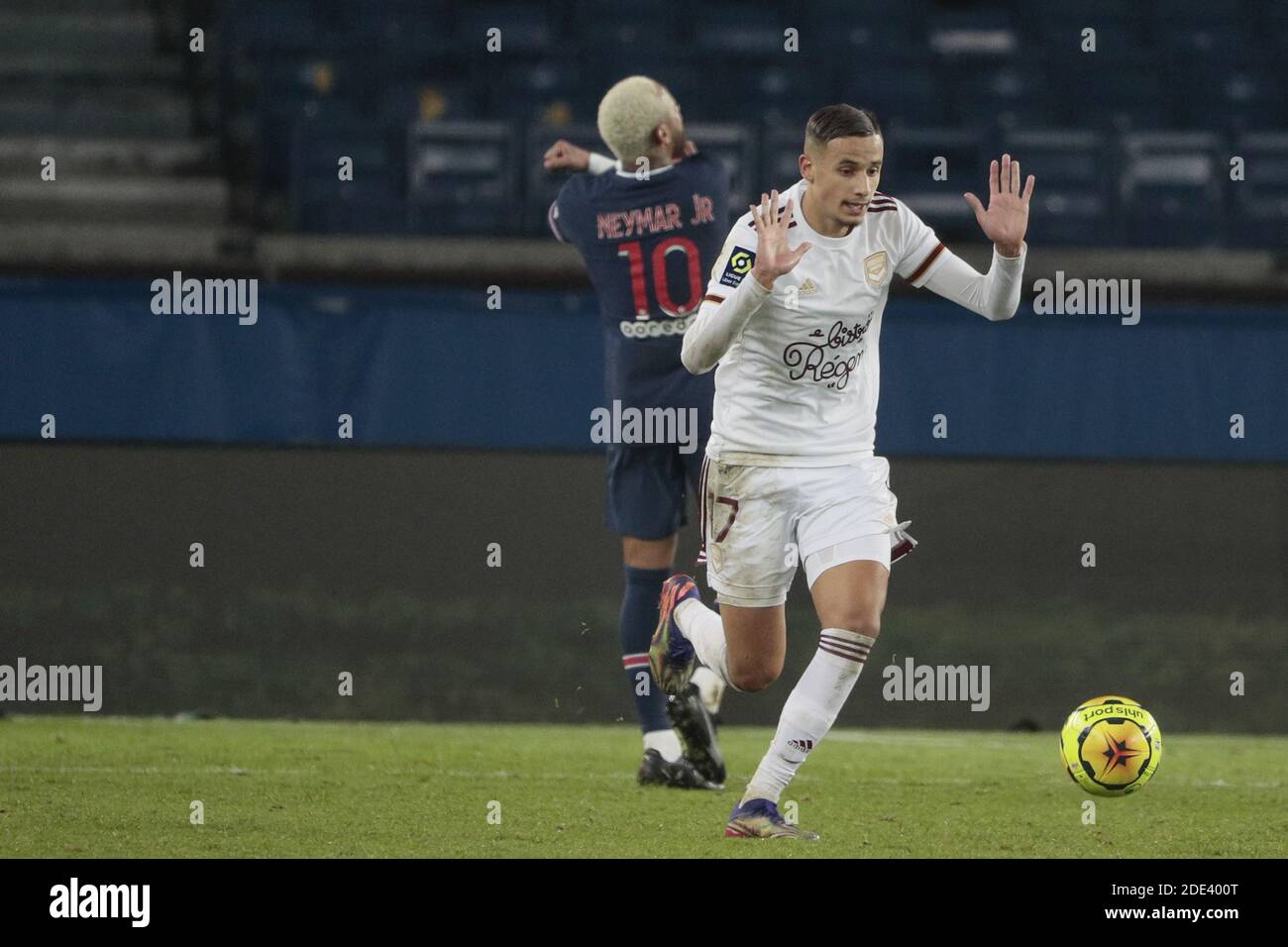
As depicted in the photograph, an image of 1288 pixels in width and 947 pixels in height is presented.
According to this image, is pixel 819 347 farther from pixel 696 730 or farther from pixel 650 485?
pixel 696 730

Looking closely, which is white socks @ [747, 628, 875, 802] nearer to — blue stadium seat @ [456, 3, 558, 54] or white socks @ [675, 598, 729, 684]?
white socks @ [675, 598, 729, 684]

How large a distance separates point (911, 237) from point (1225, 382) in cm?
498

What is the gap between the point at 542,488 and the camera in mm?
10312

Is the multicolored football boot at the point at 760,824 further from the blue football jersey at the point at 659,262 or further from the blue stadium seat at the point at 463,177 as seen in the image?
the blue stadium seat at the point at 463,177

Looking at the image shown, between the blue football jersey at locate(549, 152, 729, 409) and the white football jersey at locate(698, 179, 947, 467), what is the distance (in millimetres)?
1102

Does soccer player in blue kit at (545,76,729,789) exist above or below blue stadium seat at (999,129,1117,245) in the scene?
below

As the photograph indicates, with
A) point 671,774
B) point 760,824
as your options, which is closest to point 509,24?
point 671,774

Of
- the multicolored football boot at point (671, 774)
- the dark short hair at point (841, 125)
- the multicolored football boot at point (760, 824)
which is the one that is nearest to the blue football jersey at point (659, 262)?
the multicolored football boot at point (671, 774)

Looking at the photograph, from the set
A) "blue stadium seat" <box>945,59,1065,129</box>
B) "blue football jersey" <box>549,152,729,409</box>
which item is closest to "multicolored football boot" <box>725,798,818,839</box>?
"blue football jersey" <box>549,152,729,409</box>

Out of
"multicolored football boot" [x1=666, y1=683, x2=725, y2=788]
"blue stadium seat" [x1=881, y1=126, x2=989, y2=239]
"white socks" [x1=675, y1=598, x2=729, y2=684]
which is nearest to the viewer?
"white socks" [x1=675, y1=598, x2=729, y2=684]

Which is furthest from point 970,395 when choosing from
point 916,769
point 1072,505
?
point 916,769

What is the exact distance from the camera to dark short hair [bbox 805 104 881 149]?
5520mm

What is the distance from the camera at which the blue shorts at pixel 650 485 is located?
7.01 meters
